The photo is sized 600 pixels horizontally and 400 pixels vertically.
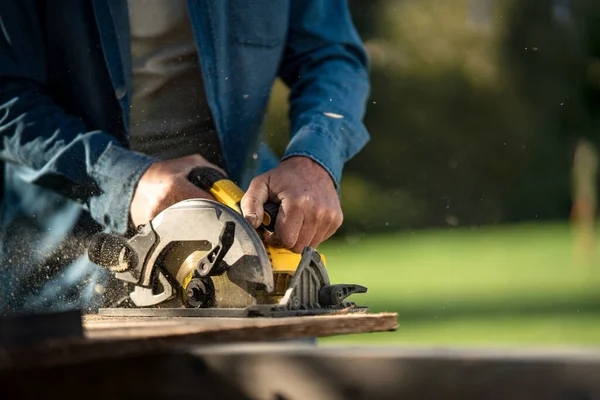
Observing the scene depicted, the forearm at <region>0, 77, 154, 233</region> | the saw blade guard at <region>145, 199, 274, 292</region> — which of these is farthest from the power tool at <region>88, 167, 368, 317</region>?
the forearm at <region>0, 77, 154, 233</region>

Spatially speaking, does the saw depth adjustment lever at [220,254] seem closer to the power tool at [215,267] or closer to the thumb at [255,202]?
the power tool at [215,267]

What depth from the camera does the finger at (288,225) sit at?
84.9 inches

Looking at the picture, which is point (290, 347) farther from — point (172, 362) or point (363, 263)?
point (363, 263)

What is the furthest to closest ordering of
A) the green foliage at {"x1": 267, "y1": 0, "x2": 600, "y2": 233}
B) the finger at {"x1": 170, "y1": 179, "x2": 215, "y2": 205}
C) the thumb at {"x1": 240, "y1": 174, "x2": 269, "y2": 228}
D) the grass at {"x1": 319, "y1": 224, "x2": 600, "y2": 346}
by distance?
the green foliage at {"x1": 267, "y1": 0, "x2": 600, "y2": 233} < the grass at {"x1": 319, "y1": 224, "x2": 600, "y2": 346} < the finger at {"x1": 170, "y1": 179, "x2": 215, "y2": 205} < the thumb at {"x1": 240, "y1": 174, "x2": 269, "y2": 228}

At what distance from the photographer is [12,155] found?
248cm

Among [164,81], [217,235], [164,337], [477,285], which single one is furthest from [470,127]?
[164,337]

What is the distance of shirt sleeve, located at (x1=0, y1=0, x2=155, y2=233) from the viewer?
233 cm

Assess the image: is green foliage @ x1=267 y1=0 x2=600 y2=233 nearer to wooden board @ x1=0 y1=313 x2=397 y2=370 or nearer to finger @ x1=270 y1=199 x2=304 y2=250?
finger @ x1=270 y1=199 x2=304 y2=250

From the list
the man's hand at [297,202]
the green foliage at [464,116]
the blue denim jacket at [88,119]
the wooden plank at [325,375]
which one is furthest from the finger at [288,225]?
the green foliage at [464,116]

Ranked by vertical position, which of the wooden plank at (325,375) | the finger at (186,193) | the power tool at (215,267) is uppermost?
the finger at (186,193)

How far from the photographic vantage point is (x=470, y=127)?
1891 centimetres

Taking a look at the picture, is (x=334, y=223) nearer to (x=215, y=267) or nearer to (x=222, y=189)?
(x=222, y=189)

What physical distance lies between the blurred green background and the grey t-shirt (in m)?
12.1

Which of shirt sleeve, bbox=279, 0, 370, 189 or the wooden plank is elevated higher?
shirt sleeve, bbox=279, 0, 370, 189
